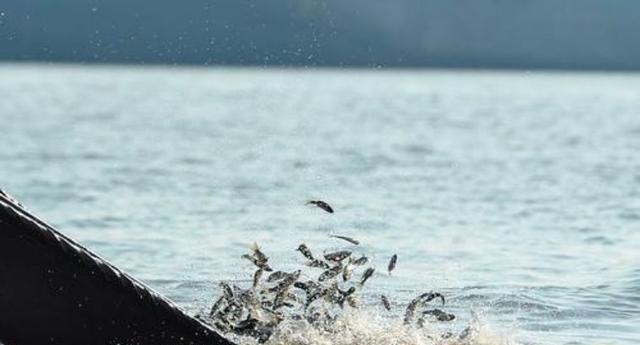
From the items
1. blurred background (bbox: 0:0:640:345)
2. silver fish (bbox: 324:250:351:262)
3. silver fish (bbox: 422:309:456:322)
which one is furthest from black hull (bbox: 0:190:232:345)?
silver fish (bbox: 422:309:456:322)

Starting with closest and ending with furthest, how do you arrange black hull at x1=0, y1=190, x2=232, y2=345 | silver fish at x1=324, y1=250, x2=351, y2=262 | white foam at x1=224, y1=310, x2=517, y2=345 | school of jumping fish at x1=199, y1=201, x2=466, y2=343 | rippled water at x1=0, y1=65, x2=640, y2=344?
black hull at x1=0, y1=190, x2=232, y2=345 → school of jumping fish at x1=199, y1=201, x2=466, y2=343 → white foam at x1=224, y1=310, x2=517, y2=345 → silver fish at x1=324, y1=250, x2=351, y2=262 → rippled water at x1=0, y1=65, x2=640, y2=344

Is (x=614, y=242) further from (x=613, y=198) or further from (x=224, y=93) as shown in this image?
(x=224, y=93)

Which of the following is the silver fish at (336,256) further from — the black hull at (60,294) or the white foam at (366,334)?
the black hull at (60,294)

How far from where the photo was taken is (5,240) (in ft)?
30.2

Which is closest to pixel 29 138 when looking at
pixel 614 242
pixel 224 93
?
pixel 614 242

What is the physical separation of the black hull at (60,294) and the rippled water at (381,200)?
459cm

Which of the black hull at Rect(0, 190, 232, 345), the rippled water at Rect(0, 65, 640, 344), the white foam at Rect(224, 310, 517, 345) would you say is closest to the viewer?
the black hull at Rect(0, 190, 232, 345)

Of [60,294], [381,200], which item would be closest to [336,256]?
[60,294]

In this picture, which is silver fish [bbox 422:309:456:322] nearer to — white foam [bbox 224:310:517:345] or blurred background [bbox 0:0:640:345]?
white foam [bbox 224:310:517:345]

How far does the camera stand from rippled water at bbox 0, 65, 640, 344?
60.9 ft

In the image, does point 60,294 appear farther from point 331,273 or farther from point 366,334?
point 331,273

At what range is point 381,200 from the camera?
33031 millimetres

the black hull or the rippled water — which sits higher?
the rippled water

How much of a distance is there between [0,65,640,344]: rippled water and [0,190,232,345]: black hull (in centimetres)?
459
